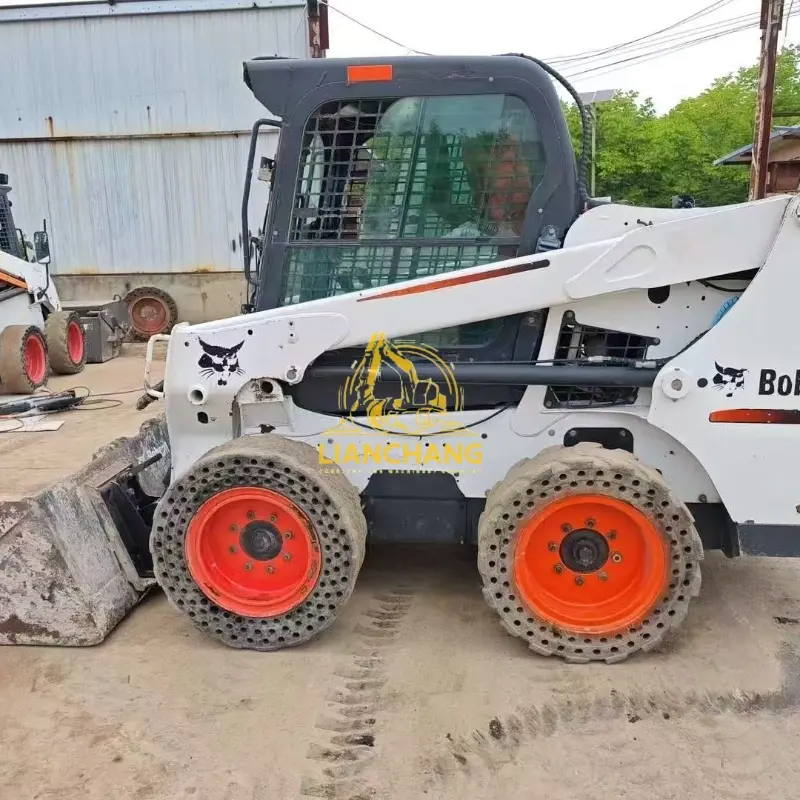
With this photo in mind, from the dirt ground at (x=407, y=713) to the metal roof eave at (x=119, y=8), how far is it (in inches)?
532

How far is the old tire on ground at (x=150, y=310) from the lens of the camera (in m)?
14.8

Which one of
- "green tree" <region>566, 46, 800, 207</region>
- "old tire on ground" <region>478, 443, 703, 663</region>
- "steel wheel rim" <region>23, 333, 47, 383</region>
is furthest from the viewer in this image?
"green tree" <region>566, 46, 800, 207</region>

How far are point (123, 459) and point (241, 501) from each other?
1121 mm

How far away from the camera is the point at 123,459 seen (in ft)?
13.2

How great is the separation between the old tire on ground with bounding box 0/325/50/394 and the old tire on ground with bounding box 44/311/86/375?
0.58 metres

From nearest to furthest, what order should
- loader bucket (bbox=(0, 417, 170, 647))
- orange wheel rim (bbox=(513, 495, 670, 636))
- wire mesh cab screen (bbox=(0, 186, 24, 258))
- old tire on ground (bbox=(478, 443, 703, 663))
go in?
1. old tire on ground (bbox=(478, 443, 703, 663))
2. orange wheel rim (bbox=(513, 495, 670, 636))
3. loader bucket (bbox=(0, 417, 170, 647))
4. wire mesh cab screen (bbox=(0, 186, 24, 258))

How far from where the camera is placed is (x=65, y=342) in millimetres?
10031

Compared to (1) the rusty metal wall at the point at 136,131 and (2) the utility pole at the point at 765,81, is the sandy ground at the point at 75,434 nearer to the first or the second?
(1) the rusty metal wall at the point at 136,131

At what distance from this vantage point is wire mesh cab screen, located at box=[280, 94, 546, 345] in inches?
125

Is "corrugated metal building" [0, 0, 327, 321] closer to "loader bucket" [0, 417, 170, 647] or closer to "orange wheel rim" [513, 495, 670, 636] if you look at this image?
"loader bucket" [0, 417, 170, 647]

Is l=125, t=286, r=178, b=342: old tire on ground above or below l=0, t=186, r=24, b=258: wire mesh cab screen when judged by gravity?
below

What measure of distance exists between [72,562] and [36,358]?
706cm

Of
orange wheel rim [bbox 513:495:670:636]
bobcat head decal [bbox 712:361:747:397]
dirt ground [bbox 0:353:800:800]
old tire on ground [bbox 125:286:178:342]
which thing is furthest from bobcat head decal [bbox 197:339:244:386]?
old tire on ground [bbox 125:286:178:342]

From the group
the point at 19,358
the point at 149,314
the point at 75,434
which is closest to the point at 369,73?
the point at 75,434
